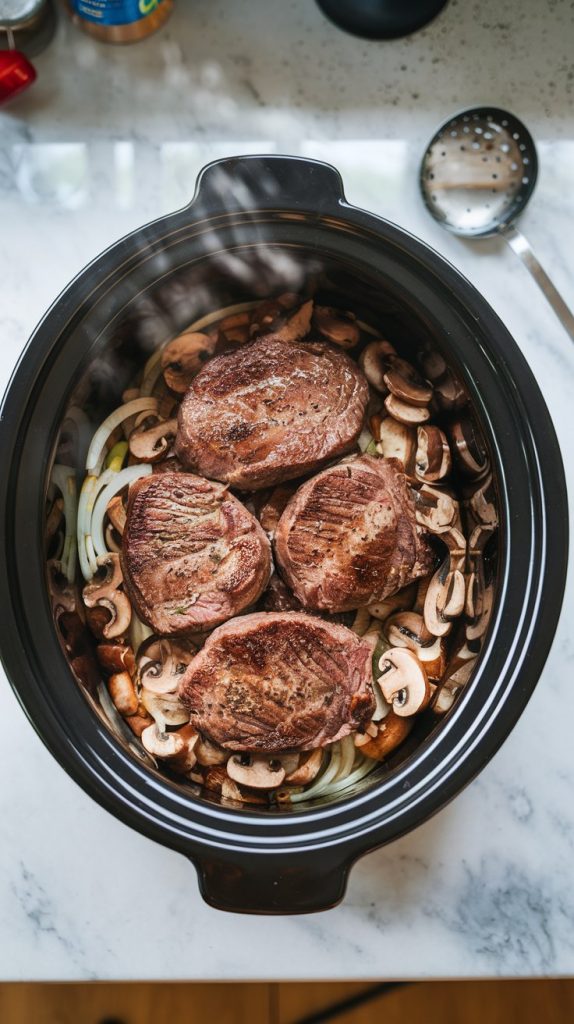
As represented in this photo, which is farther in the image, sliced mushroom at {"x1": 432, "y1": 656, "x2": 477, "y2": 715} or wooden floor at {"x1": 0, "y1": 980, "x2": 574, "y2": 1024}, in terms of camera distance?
wooden floor at {"x1": 0, "y1": 980, "x2": 574, "y2": 1024}

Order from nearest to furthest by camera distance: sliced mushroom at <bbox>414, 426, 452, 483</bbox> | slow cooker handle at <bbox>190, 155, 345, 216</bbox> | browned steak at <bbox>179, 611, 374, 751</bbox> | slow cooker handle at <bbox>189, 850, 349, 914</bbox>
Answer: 1. slow cooker handle at <bbox>189, 850, 349, 914</bbox>
2. slow cooker handle at <bbox>190, 155, 345, 216</bbox>
3. browned steak at <bbox>179, 611, 374, 751</bbox>
4. sliced mushroom at <bbox>414, 426, 452, 483</bbox>

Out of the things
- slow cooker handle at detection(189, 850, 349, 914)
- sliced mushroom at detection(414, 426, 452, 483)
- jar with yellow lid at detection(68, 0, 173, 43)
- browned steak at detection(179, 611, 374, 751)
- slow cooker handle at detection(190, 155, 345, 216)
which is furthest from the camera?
jar with yellow lid at detection(68, 0, 173, 43)

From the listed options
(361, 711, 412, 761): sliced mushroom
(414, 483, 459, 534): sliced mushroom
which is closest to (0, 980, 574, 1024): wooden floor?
(361, 711, 412, 761): sliced mushroom

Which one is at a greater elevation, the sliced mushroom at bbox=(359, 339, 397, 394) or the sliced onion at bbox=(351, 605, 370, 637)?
the sliced mushroom at bbox=(359, 339, 397, 394)

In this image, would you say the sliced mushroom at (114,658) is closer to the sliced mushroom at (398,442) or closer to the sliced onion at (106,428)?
the sliced onion at (106,428)

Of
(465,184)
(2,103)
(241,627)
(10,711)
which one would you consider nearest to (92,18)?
(2,103)

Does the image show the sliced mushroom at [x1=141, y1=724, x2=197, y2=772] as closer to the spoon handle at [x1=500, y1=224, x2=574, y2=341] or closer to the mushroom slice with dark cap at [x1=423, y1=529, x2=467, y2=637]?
the mushroom slice with dark cap at [x1=423, y1=529, x2=467, y2=637]

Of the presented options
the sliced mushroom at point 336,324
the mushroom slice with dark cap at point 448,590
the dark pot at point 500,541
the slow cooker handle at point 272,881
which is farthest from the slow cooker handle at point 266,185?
the slow cooker handle at point 272,881
